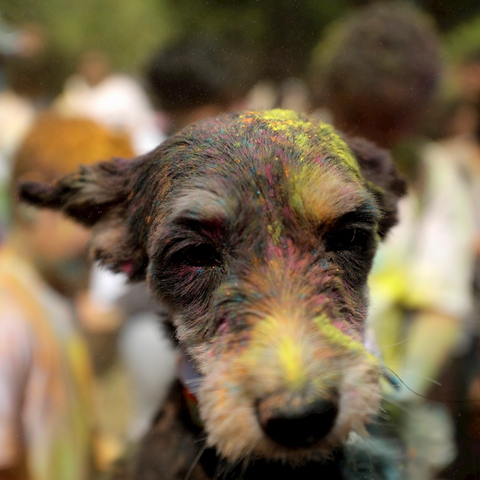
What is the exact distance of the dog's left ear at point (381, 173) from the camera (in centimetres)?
142

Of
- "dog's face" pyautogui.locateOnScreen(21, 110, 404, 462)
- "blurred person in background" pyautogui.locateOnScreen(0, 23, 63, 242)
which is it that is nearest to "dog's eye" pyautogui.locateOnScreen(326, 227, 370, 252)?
"dog's face" pyautogui.locateOnScreen(21, 110, 404, 462)

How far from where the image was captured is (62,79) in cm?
172

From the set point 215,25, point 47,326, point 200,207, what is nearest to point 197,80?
point 215,25

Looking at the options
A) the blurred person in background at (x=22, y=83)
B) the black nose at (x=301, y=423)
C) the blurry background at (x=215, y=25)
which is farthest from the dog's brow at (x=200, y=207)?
the blurred person in background at (x=22, y=83)

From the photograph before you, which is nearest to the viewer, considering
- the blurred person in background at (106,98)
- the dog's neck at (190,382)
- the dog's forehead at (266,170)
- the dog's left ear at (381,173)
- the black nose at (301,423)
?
the black nose at (301,423)

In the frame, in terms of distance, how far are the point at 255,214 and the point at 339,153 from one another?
0.35 meters

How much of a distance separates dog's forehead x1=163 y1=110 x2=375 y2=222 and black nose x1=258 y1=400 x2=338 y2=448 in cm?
45

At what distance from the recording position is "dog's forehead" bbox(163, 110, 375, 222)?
113 cm

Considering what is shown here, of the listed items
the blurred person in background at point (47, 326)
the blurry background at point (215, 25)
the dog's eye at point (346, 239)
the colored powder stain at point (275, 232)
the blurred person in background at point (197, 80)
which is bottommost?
the blurred person in background at point (47, 326)

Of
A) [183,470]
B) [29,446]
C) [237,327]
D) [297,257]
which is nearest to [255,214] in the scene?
[297,257]

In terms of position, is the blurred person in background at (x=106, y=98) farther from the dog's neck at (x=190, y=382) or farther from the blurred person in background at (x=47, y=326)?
the dog's neck at (x=190, y=382)

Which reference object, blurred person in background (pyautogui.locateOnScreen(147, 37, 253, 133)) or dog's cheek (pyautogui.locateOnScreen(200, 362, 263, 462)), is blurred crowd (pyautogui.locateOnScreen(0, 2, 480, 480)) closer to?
blurred person in background (pyautogui.locateOnScreen(147, 37, 253, 133))

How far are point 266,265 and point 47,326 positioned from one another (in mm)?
1096

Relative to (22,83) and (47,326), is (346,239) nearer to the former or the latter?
(47,326)
